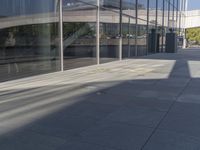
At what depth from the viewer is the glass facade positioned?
11.1m

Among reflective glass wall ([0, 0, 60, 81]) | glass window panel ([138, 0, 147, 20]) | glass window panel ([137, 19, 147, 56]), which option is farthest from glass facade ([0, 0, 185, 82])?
glass window panel ([137, 19, 147, 56])

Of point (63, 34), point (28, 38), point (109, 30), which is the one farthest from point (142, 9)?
point (28, 38)

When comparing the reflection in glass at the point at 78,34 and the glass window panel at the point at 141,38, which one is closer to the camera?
the reflection in glass at the point at 78,34

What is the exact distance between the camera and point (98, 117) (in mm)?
6234

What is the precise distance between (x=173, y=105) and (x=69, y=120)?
9.02 feet

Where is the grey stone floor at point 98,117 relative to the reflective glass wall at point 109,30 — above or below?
below

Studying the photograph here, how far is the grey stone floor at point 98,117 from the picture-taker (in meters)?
4.84

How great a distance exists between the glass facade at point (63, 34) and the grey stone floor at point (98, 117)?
173 cm

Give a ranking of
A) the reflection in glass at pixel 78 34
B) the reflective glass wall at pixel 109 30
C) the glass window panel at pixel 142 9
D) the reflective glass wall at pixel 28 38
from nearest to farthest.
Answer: the reflective glass wall at pixel 28 38, the reflection in glass at pixel 78 34, the reflective glass wall at pixel 109 30, the glass window panel at pixel 142 9

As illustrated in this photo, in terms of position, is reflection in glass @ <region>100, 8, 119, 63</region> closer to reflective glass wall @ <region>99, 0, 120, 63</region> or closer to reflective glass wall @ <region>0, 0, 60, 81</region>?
reflective glass wall @ <region>99, 0, 120, 63</region>

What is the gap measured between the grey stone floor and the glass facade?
1726mm

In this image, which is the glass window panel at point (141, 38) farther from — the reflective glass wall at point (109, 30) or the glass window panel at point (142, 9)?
the reflective glass wall at point (109, 30)

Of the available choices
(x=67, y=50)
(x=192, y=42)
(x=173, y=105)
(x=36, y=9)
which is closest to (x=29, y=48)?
(x=36, y=9)

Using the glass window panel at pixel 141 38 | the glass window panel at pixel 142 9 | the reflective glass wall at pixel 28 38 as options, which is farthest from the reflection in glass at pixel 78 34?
the glass window panel at pixel 141 38
